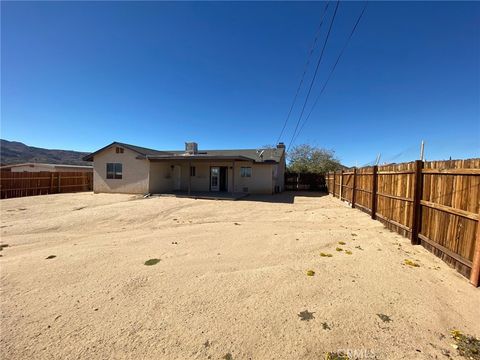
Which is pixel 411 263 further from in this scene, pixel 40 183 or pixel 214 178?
pixel 40 183

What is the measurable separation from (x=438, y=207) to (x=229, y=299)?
4161 mm

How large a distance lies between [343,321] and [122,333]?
2312 millimetres

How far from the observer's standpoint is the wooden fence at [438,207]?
3.43 metres

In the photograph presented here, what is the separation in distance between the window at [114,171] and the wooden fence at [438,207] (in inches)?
643

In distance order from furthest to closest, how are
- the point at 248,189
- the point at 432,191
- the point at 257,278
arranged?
the point at 248,189, the point at 432,191, the point at 257,278

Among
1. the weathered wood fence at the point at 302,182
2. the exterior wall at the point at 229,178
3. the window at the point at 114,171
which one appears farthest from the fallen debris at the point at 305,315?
the weathered wood fence at the point at 302,182

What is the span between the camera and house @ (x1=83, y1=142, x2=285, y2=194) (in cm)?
1614

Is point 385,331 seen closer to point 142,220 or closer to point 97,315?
point 97,315

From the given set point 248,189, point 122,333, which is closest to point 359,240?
point 122,333

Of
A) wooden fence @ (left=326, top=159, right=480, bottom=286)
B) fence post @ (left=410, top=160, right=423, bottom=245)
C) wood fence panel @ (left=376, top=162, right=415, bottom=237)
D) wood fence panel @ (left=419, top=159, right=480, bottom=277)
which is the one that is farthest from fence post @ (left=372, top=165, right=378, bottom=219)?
wood fence panel @ (left=419, top=159, right=480, bottom=277)

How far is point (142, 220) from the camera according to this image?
809 cm

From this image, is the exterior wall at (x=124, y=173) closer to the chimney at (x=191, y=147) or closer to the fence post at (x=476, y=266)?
the chimney at (x=191, y=147)

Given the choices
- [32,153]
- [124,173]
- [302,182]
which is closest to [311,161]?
[302,182]

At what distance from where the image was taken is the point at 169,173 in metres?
18.2
